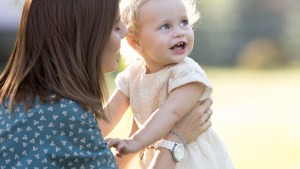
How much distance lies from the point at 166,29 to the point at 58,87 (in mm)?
652

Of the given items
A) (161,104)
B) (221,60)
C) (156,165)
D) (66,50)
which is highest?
(66,50)

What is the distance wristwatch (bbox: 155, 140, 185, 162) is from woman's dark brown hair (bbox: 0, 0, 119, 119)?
18.3 inches

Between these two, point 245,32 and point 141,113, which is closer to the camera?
point 141,113

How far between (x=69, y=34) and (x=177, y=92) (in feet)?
1.87

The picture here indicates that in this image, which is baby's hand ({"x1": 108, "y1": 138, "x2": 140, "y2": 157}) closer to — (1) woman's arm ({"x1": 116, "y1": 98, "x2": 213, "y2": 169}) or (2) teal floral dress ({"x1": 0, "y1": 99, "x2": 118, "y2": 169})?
(1) woman's arm ({"x1": 116, "y1": 98, "x2": 213, "y2": 169})

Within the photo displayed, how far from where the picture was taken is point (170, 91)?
3.42 meters

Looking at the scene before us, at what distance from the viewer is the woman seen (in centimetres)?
292

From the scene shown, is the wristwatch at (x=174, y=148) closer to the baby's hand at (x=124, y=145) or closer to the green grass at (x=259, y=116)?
the baby's hand at (x=124, y=145)

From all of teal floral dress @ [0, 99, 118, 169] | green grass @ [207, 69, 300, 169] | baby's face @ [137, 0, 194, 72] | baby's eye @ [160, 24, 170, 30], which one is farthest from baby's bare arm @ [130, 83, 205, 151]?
green grass @ [207, 69, 300, 169]

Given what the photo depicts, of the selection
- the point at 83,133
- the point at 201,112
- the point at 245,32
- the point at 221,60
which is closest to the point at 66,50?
the point at 83,133

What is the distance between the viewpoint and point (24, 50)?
9.97 ft

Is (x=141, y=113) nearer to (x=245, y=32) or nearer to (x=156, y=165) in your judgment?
(x=156, y=165)

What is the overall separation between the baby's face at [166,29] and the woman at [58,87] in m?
0.31

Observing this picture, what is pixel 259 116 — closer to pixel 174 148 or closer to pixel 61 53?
pixel 174 148
